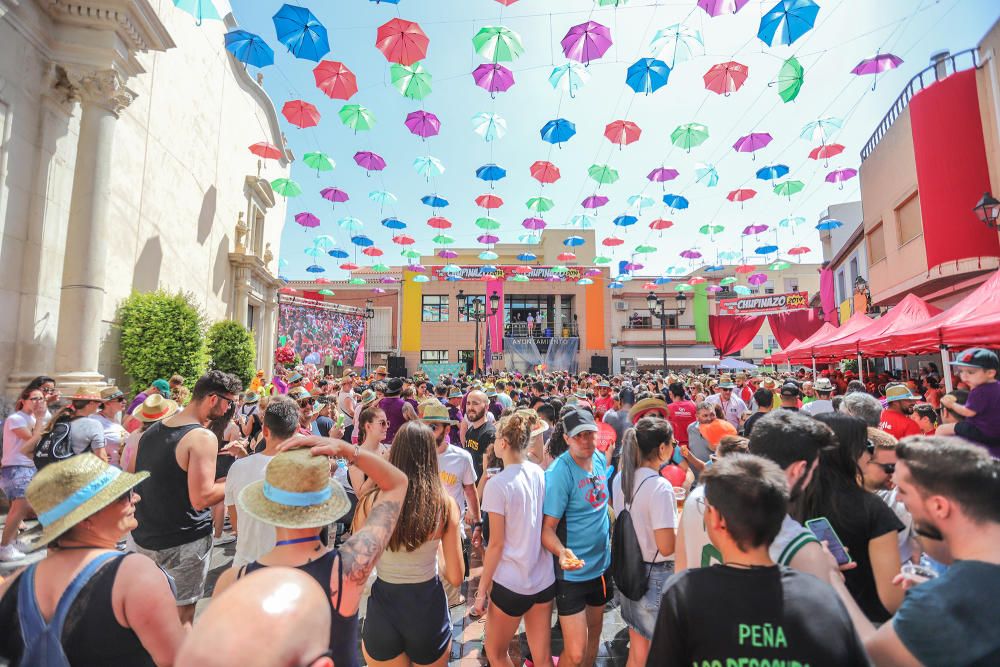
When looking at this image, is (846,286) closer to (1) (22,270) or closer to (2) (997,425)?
(2) (997,425)

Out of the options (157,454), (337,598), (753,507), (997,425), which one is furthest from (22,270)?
(997,425)

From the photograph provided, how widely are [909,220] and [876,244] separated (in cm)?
252

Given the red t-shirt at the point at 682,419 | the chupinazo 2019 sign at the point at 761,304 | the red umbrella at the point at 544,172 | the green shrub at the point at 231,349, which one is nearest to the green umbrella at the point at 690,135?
the red umbrella at the point at 544,172

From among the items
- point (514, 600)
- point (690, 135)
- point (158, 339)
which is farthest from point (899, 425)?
point (158, 339)

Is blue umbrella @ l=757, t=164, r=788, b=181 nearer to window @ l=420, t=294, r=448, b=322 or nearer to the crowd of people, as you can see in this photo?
the crowd of people

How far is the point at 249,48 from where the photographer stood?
903 centimetres

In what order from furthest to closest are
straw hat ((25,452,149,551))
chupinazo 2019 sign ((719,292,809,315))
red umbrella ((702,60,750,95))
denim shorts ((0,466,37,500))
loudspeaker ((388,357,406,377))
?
loudspeaker ((388,357,406,377)), chupinazo 2019 sign ((719,292,809,315)), red umbrella ((702,60,750,95)), denim shorts ((0,466,37,500)), straw hat ((25,452,149,551))

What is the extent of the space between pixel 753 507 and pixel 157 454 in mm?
3348

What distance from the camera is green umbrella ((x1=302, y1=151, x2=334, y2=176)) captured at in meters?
14.6

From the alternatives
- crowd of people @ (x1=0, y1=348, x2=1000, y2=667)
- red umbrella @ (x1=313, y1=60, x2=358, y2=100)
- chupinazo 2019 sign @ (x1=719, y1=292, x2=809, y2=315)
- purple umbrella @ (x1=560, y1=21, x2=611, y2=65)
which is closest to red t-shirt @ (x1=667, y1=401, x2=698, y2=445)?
crowd of people @ (x1=0, y1=348, x2=1000, y2=667)

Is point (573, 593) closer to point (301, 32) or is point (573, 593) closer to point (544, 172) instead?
point (301, 32)

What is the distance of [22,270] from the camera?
8.12m

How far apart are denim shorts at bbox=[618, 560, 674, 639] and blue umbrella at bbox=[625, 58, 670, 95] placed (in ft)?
29.1

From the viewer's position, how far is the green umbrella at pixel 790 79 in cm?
897
